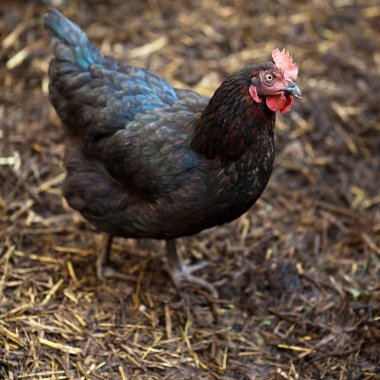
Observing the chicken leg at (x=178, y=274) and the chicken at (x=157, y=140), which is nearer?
the chicken at (x=157, y=140)

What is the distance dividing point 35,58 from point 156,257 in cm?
268

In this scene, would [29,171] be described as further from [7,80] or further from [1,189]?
[7,80]

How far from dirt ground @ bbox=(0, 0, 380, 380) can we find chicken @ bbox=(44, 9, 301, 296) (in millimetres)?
613

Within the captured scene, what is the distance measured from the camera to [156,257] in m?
5.14

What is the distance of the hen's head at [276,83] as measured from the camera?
145 inches

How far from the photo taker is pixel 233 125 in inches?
151

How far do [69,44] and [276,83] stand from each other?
174 centimetres

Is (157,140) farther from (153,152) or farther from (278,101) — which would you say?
(278,101)

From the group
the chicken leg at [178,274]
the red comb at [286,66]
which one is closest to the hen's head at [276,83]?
the red comb at [286,66]

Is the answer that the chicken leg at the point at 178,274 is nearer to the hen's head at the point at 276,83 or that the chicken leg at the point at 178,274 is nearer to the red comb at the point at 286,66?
the hen's head at the point at 276,83

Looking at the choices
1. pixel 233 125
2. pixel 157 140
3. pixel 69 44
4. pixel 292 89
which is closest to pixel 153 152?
pixel 157 140

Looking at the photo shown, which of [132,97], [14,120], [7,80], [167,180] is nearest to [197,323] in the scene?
[167,180]

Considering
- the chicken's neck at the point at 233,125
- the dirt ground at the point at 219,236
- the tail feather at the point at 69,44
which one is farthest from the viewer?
the tail feather at the point at 69,44

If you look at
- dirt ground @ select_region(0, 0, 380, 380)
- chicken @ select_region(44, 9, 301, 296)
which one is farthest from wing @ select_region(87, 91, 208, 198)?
dirt ground @ select_region(0, 0, 380, 380)
